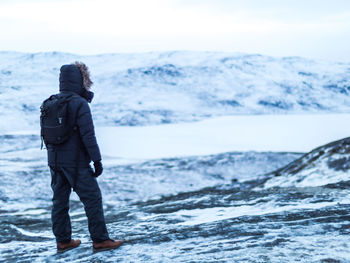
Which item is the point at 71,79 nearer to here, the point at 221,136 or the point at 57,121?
the point at 57,121

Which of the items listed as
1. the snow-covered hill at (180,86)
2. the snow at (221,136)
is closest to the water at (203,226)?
the snow at (221,136)

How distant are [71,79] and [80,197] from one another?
38.3 inches

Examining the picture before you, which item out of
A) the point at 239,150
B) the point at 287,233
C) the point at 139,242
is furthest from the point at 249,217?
the point at 239,150

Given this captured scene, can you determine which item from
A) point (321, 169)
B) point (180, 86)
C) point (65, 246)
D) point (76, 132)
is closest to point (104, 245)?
point (65, 246)

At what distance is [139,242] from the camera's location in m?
3.99

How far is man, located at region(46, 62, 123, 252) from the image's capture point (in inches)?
133

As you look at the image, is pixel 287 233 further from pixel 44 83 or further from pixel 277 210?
pixel 44 83

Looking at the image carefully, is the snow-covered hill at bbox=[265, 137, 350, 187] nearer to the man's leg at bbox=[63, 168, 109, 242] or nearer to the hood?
the man's leg at bbox=[63, 168, 109, 242]

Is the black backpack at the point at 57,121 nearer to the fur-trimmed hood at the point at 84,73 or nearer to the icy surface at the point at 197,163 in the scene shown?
the fur-trimmed hood at the point at 84,73

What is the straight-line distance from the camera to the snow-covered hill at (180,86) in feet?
88.0

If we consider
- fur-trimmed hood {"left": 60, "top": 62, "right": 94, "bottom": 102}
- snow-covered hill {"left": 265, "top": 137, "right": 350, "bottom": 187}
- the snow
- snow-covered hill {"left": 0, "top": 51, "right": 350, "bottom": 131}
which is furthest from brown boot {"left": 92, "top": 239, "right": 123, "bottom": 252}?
snow-covered hill {"left": 0, "top": 51, "right": 350, "bottom": 131}

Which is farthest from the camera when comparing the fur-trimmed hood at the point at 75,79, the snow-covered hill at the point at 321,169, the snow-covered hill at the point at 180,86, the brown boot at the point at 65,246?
the snow-covered hill at the point at 180,86

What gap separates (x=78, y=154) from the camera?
346 centimetres

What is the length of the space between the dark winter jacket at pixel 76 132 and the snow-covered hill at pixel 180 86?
61.4 feet
